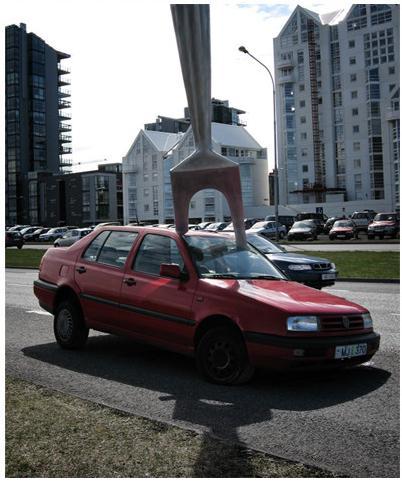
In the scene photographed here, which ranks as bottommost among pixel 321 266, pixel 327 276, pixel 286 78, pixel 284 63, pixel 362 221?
pixel 327 276

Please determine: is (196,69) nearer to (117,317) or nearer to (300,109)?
(117,317)

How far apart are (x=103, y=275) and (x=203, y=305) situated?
186 cm

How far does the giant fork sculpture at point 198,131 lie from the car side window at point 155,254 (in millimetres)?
282

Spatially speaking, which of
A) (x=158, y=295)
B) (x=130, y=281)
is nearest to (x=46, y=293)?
(x=130, y=281)

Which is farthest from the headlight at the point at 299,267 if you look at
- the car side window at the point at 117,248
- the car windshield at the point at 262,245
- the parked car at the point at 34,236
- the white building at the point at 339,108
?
the white building at the point at 339,108

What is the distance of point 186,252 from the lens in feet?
23.3

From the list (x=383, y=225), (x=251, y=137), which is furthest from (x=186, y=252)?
(x=251, y=137)

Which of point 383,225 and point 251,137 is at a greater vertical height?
point 251,137

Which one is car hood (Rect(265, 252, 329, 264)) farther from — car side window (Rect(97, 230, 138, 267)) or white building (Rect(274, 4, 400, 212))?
white building (Rect(274, 4, 400, 212))

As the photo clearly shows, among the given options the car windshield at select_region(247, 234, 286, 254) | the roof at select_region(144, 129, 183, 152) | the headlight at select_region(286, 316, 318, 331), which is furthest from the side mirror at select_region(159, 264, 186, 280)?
the roof at select_region(144, 129, 183, 152)

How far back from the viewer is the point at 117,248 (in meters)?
7.93

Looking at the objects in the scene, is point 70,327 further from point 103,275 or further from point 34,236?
point 34,236

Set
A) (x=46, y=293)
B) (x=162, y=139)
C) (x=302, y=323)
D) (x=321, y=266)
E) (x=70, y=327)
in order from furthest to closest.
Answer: (x=162, y=139) → (x=321, y=266) → (x=46, y=293) → (x=70, y=327) → (x=302, y=323)

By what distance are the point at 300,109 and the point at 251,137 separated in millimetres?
11545
